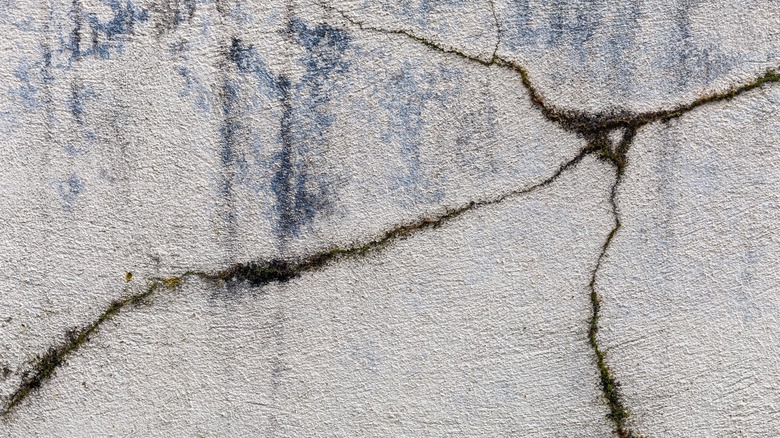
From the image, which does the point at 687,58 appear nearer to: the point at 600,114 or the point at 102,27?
the point at 600,114

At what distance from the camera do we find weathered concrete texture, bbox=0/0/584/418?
73.2 inches

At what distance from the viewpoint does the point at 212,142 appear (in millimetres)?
1882

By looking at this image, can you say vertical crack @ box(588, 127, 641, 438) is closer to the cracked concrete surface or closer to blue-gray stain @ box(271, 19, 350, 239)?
the cracked concrete surface

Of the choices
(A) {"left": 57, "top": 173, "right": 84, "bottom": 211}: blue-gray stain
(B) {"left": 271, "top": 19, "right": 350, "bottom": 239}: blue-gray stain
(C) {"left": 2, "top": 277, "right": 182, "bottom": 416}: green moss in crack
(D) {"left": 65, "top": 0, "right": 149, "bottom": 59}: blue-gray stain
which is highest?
(D) {"left": 65, "top": 0, "right": 149, "bottom": 59}: blue-gray stain

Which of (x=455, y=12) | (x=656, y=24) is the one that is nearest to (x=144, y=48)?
(x=455, y=12)

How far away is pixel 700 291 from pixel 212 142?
5.62ft

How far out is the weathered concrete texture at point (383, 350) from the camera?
1901 mm

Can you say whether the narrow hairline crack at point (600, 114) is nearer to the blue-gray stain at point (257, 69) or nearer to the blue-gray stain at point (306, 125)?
the blue-gray stain at point (306, 125)

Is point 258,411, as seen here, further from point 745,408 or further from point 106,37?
point 745,408

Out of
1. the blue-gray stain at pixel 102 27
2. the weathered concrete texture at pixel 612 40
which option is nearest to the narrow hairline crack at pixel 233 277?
the weathered concrete texture at pixel 612 40

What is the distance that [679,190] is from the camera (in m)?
1.88

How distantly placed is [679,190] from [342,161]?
113cm

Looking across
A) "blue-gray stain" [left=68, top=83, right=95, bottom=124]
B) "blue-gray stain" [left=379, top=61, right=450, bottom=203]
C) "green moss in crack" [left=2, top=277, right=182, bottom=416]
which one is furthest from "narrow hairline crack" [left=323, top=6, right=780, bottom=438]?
"green moss in crack" [left=2, top=277, right=182, bottom=416]

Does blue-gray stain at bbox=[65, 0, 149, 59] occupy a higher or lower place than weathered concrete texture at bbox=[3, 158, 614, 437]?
higher
